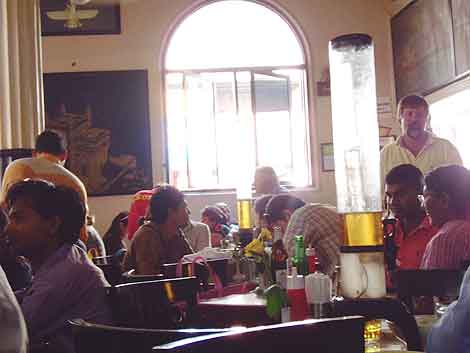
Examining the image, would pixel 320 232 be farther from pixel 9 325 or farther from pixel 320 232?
pixel 9 325

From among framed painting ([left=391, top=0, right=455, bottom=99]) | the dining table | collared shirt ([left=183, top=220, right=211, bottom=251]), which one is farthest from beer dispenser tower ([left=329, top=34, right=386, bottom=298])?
framed painting ([left=391, top=0, right=455, bottom=99])

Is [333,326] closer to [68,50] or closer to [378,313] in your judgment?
[378,313]

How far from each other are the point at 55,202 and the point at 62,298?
0.35 meters

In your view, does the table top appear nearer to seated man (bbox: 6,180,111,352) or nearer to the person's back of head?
seated man (bbox: 6,180,111,352)

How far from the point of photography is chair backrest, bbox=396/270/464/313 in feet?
8.06

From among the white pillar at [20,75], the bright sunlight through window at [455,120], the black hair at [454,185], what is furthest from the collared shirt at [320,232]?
the bright sunlight through window at [455,120]

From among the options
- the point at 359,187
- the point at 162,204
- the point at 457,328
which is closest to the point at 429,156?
the point at 162,204

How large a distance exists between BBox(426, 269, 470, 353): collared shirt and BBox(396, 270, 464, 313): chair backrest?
2.28ft

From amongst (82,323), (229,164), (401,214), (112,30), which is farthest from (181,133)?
(82,323)

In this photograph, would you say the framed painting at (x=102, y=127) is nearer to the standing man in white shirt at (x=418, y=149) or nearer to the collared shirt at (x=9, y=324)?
the standing man in white shirt at (x=418, y=149)

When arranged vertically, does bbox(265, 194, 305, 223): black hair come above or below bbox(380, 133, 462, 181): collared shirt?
below

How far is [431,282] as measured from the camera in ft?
8.11

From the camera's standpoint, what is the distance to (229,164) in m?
11.2

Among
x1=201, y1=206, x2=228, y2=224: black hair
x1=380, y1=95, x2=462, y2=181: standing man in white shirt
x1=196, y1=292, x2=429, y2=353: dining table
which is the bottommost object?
x1=196, y1=292, x2=429, y2=353: dining table
